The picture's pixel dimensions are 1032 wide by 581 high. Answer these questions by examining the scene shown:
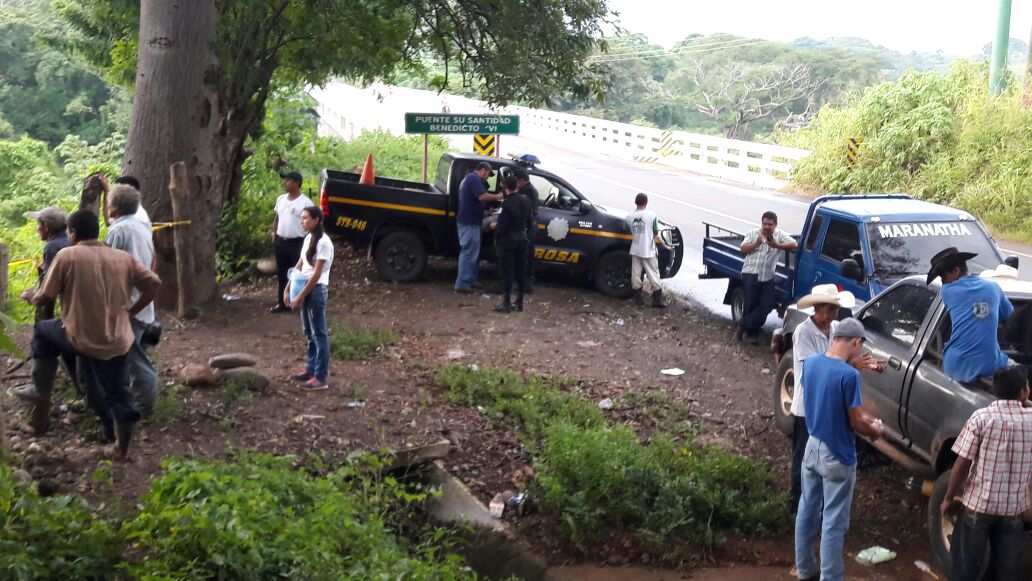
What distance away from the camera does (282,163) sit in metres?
18.7

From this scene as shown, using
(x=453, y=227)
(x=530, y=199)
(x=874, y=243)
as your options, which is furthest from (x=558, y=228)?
(x=874, y=243)

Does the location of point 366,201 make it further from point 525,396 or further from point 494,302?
point 525,396

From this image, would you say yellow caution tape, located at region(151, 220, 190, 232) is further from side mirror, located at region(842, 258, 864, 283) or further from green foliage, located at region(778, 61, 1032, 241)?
green foliage, located at region(778, 61, 1032, 241)

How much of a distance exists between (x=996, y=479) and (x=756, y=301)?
6.20 metres

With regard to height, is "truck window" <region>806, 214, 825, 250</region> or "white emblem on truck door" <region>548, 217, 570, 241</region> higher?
"truck window" <region>806, 214, 825, 250</region>

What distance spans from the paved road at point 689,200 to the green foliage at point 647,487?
574 centimetres

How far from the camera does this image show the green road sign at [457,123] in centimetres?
1501

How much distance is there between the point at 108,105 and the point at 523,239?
104ft

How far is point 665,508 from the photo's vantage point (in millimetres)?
6996

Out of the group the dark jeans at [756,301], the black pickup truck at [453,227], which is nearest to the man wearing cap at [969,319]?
the dark jeans at [756,301]

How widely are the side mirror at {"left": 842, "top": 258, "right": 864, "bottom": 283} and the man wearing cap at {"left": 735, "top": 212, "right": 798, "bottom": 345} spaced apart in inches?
52.6

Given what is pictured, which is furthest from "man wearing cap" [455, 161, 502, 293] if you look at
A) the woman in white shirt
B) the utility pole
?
the utility pole

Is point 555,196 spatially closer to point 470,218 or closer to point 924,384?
point 470,218

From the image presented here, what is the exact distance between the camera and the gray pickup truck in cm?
647
